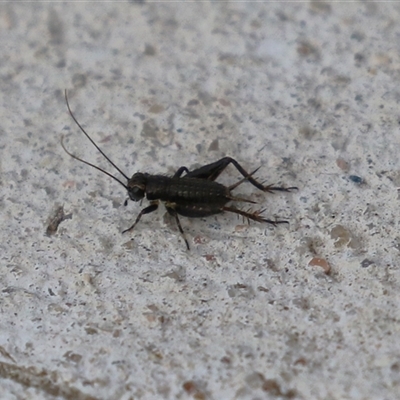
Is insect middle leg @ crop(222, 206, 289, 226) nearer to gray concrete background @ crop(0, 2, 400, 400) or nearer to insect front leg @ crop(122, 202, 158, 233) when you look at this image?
gray concrete background @ crop(0, 2, 400, 400)

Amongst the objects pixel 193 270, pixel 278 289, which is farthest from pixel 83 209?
pixel 278 289

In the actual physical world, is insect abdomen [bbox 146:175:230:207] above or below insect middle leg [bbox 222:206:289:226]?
above

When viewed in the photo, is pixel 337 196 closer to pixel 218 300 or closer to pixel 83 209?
pixel 218 300

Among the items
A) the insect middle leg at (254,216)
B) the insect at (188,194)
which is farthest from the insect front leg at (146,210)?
the insect middle leg at (254,216)

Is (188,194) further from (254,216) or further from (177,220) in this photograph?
(254,216)

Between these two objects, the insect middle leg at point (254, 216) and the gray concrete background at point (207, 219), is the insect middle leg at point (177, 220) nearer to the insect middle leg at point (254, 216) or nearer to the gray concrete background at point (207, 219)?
the gray concrete background at point (207, 219)

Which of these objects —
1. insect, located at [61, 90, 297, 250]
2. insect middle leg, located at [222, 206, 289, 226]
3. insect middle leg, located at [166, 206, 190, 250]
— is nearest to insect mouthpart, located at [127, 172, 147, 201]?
insect, located at [61, 90, 297, 250]
